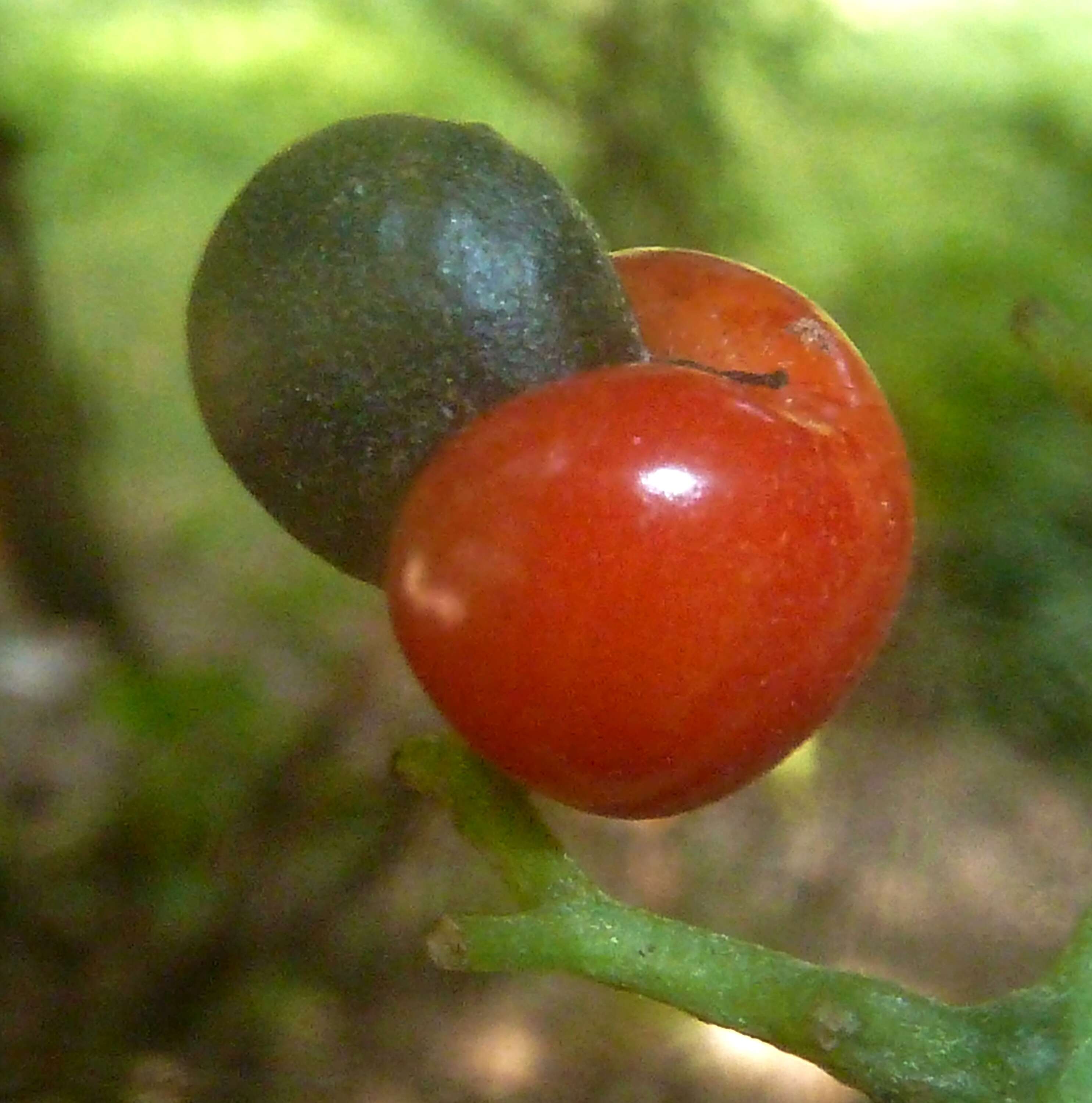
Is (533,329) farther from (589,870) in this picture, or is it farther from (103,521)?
(103,521)

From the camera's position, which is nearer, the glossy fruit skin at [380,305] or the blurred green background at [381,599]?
the glossy fruit skin at [380,305]

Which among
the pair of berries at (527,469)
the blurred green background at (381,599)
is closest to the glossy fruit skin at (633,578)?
the pair of berries at (527,469)

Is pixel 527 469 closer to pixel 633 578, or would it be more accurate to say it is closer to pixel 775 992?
pixel 633 578

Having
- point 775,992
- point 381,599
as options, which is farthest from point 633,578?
point 381,599

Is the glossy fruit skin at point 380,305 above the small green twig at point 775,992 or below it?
above

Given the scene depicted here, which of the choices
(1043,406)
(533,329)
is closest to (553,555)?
(533,329)

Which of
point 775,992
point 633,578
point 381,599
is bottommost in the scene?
point 381,599

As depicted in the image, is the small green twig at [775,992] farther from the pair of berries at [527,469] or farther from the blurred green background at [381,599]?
the blurred green background at [381,599]

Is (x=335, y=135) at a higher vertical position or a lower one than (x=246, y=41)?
higher
